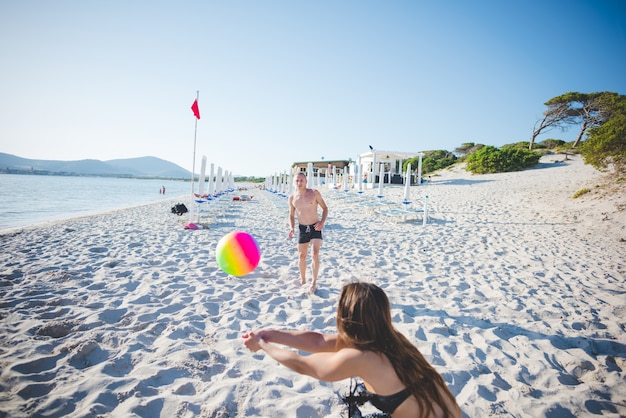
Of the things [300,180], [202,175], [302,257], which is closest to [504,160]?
[202,175]

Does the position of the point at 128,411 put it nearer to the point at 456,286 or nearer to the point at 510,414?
the point at 510,414

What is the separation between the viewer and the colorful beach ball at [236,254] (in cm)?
274

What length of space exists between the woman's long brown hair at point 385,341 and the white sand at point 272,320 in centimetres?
95

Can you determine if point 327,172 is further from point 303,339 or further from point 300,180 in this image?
point 303,339

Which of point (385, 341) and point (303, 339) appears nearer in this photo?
point (385, 341)

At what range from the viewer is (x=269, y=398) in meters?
2.01

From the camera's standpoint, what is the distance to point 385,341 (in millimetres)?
1305

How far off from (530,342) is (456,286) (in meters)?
1.47

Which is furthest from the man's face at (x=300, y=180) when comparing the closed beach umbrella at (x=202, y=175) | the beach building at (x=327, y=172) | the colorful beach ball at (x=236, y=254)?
the closed beach umbrella at (x=202, y=175)

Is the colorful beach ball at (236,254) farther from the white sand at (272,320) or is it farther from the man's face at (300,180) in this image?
the man's face at (300,180)

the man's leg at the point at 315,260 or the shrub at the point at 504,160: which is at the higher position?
the shrub at the point at 504,160

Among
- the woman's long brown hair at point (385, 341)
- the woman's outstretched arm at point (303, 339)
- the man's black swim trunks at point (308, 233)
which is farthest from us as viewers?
the man's black swim trunks at point (308, 233)

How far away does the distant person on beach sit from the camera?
1263 mm

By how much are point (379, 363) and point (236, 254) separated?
1.84m
